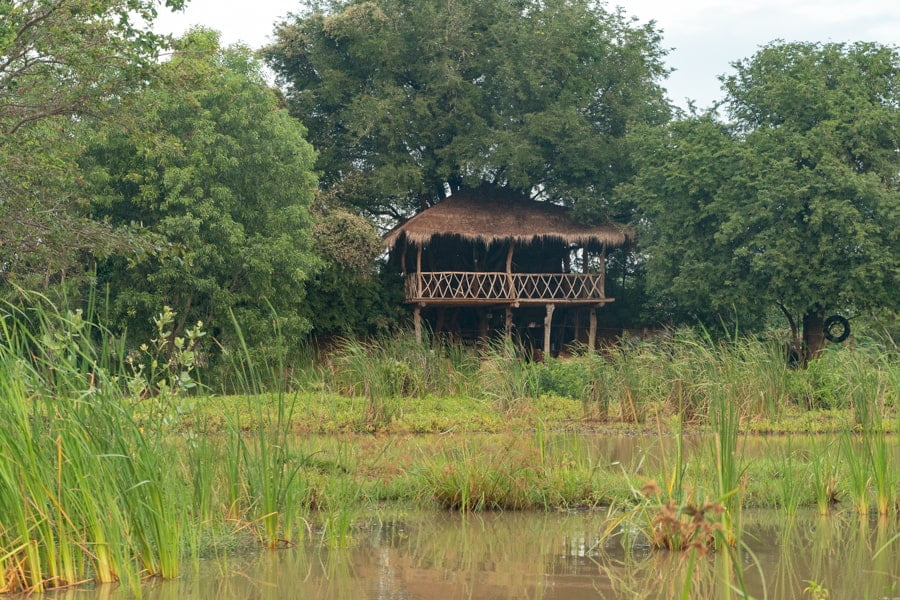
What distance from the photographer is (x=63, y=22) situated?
11.5 meters

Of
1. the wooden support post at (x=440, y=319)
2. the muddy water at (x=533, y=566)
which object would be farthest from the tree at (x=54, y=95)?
the wooden support post at (x=440, y=319)

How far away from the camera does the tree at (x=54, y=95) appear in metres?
11.4

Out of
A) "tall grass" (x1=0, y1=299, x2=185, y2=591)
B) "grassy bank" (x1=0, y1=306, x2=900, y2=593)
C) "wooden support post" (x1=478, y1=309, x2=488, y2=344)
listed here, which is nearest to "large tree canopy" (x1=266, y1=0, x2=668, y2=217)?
"wooden support post" (x1=478, y1=309, x2=488, y2=344)

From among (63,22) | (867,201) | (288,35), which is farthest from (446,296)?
(63,22)

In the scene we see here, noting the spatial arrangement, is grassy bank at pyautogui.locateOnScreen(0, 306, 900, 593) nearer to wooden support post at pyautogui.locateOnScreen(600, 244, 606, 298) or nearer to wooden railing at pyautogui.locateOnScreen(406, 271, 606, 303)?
wooden railing at pyautogui.locateOnScreen(406, 271, 606, 303)

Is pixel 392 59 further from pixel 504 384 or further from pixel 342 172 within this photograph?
pixel 504 384

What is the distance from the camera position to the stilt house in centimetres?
2164

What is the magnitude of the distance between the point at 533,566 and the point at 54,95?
9.49 m

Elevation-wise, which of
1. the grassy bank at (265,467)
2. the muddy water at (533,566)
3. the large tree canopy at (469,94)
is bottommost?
the muddy water at (533,566)

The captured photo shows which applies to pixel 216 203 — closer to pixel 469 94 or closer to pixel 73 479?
pixel 469 94

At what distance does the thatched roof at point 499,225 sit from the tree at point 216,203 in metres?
2.99

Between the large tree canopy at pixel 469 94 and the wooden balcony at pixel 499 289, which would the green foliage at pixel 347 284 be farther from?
the large tree canopy at pixel 469 94

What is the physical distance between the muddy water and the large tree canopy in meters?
17.0

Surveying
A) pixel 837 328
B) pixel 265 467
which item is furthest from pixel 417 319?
pixel 265 467
